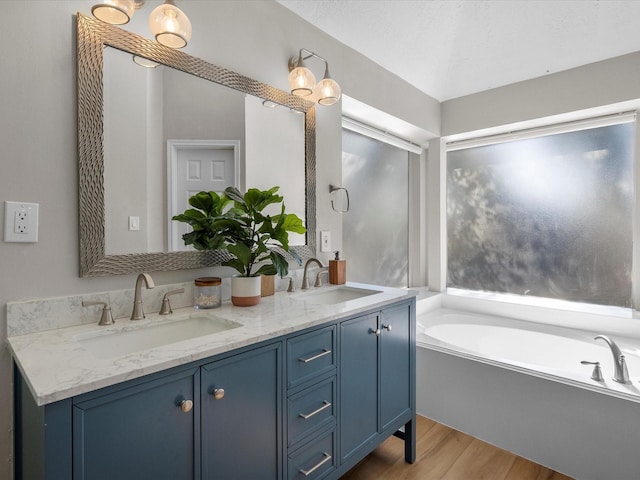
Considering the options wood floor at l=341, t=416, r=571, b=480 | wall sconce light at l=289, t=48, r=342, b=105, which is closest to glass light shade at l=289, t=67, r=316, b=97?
wall sconce light at l=289, t=48, r=342, b=105

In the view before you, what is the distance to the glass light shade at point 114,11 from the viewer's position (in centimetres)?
117

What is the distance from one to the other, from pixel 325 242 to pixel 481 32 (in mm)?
1901

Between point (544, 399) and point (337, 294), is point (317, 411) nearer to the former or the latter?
point (337, 294)

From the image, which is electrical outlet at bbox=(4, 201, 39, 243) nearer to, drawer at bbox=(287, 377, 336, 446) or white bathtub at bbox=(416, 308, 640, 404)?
drawer at bbox=(287, 377, 336, 446)

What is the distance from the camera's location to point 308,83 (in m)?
1.89

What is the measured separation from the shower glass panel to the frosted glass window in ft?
1.65

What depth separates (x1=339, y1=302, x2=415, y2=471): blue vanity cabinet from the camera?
1.52m

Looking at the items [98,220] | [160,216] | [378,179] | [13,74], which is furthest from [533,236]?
[13,74]

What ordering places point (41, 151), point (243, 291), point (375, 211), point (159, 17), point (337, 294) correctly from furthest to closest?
1. point (375, 211)
2. point (337, 294)
3. point (243, 291)
4. point (159, 17)
5. point (41, 151)

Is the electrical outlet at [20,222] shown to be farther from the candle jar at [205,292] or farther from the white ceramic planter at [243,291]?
the white ceramic planter at [243,291]

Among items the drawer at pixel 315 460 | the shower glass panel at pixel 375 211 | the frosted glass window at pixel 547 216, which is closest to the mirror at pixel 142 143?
the drawer at pixel 315 460

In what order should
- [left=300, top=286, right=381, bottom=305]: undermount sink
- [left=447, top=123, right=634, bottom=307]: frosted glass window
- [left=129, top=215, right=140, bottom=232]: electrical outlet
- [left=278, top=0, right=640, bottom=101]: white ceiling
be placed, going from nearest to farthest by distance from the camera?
[left=129, top=215, right=140, bottom=232]: electrical outlet → [left=300, top=286, right=381, bottom=305]: undermount sink → [left=278, top=0, right=640, bottom=101]: white ceiling → [left=447, top=123, right=634, bottom=307]: frosted glass window

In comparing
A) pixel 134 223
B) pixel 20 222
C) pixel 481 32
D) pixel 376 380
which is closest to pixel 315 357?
pixel 376 380

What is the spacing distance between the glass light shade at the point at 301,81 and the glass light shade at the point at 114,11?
0.83 m
